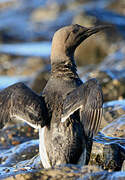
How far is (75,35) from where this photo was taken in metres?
7.18

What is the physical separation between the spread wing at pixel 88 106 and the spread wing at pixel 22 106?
35 centimetres

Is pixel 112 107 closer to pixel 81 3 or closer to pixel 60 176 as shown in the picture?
pixel 60 176

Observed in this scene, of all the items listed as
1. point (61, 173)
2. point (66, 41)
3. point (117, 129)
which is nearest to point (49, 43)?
point (117, 129)

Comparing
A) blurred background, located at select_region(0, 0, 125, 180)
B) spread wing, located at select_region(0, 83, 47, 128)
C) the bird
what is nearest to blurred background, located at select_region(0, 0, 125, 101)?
blurred background, located at select_region(0, 0, 125, 180)

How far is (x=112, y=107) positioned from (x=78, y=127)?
13.6ft

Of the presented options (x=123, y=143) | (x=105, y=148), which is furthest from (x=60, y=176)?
(x=123, y=143)

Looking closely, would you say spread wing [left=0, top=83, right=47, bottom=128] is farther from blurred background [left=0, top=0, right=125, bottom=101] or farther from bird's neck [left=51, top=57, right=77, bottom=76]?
blurred background [left=0, top=0, right=125, bottom=101]

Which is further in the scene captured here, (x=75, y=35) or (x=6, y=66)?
(x=6, y=66)

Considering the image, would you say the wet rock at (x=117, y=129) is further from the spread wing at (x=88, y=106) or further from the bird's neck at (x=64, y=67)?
the spread wing at (x=88, y=106)

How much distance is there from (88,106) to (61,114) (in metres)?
0.50

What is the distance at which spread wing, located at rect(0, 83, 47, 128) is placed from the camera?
19.2 feet

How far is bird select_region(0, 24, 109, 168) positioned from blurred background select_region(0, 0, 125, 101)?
6379 mm

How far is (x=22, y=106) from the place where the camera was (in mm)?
5855

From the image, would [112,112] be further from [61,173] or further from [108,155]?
[61,173]
